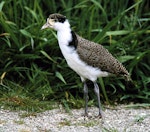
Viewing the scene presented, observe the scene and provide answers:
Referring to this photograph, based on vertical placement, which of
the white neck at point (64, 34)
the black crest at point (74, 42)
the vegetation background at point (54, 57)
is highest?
the white neck at point (64, 34)

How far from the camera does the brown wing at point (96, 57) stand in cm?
550

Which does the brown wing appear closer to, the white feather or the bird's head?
the white feather

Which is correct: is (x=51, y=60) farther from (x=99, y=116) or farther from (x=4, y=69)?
(x=99, y=116)

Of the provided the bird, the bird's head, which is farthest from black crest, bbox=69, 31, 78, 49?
the bird's head

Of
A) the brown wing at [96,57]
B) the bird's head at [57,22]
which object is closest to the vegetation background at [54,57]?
the brown wing at [96,57]

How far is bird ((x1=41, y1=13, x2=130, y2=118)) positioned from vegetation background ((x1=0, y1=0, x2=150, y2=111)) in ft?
1.51

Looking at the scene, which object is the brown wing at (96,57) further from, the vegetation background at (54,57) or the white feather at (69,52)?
the vegetation background at (54,57)

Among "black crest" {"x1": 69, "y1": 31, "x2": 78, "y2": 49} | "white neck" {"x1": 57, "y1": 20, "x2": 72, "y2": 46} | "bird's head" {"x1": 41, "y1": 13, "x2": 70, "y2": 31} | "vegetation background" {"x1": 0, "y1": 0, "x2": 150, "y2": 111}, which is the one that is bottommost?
"vegetation background" {"x1": 0, "y1": 0, "x2": 150, "y2": 111}

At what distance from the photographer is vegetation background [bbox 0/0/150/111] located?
6.07 meters

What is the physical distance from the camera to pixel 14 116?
5566 mm

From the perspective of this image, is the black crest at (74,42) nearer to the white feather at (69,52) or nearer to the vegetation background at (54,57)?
the white feather at (69,52)

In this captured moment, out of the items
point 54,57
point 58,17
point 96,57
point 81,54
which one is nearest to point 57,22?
point 58,17

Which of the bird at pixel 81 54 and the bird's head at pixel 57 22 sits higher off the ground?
the bird's head at pixel 57 22

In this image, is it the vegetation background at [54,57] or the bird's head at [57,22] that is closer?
the bird's head at [57,22]
